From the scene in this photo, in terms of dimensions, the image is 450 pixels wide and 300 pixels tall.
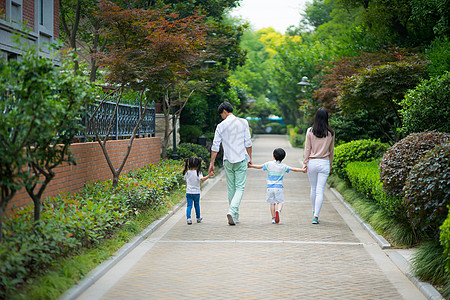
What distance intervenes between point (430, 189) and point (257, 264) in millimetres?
2356

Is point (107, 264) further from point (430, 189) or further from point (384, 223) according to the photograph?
point (384, 223)

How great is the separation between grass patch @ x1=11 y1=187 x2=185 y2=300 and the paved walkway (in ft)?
0.70

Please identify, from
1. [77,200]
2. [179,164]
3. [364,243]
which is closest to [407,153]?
[364,243]

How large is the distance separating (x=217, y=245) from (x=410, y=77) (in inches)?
297

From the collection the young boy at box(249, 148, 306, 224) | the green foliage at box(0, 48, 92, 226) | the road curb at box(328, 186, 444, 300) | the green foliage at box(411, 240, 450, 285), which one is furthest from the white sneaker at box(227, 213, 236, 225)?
the green foliage at box(0, 48, 92, 226)

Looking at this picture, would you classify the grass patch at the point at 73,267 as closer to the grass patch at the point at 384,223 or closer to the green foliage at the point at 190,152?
the grass patch at the point at 384,223

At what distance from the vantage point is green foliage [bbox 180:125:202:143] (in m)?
25.1

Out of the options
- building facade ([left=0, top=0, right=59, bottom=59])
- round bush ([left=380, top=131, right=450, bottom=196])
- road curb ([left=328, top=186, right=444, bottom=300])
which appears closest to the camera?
road curb ([left=328, top=186, right=444, bottom=300])

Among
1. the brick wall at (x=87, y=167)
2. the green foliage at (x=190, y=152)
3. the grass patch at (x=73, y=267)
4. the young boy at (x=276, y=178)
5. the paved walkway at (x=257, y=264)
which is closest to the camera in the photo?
the grass patch at (x=73, y=267)

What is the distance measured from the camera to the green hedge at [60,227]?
5410mm

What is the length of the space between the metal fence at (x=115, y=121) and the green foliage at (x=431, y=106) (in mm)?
6255

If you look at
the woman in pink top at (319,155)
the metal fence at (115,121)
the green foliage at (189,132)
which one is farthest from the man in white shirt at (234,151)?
the green foliage at (189,132)

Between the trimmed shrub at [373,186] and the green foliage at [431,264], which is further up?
the trimmed shrub at [373,186]

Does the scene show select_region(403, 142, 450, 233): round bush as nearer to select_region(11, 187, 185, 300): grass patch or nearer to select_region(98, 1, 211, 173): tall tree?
select_region(11, 187, 185, 300): grass patch
